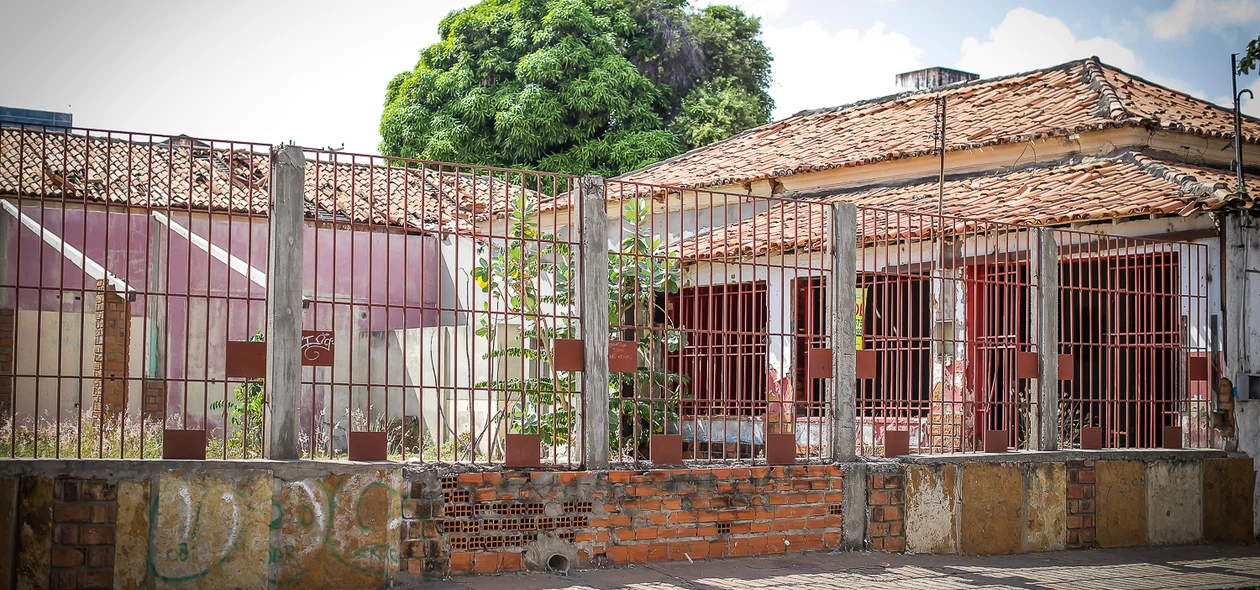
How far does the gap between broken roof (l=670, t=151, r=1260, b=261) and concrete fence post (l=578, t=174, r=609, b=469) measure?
7.34 feet

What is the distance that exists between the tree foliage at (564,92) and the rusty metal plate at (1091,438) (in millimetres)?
17947

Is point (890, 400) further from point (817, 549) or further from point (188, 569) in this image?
point (188, 569)

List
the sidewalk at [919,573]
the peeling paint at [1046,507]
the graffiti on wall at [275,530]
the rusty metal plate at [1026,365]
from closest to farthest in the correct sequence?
the graffiti on wall at [275,530] < the sidewalk at [919,573] < the peeling paint at [1046,507] < the rusty metal plate at [1026,365]

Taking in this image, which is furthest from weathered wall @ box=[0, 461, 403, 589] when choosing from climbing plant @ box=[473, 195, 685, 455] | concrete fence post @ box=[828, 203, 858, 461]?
concrete fence post @ box=[828, 203, 858, 461]

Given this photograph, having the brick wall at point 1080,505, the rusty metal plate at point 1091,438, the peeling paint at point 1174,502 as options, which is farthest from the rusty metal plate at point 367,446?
the peeling paint at point 1174,502

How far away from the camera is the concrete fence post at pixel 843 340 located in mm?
8594

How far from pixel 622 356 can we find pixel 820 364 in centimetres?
174

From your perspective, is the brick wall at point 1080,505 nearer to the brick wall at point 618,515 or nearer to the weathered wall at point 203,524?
the brick wall at point 618,515

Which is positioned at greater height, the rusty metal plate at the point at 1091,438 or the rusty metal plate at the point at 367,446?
the rusty metal plate at the point at 367,446

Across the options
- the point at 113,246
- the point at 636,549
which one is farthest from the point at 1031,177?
the point at 113,246

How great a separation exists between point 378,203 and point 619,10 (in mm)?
12438

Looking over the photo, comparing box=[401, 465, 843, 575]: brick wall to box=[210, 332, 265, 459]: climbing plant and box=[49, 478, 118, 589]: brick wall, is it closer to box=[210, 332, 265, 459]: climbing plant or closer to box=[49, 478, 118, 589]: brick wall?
box=[210, 332, 265, 459]: climbing plant

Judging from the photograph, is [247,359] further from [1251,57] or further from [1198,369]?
[1198,369]

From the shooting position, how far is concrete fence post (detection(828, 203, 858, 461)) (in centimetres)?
859
